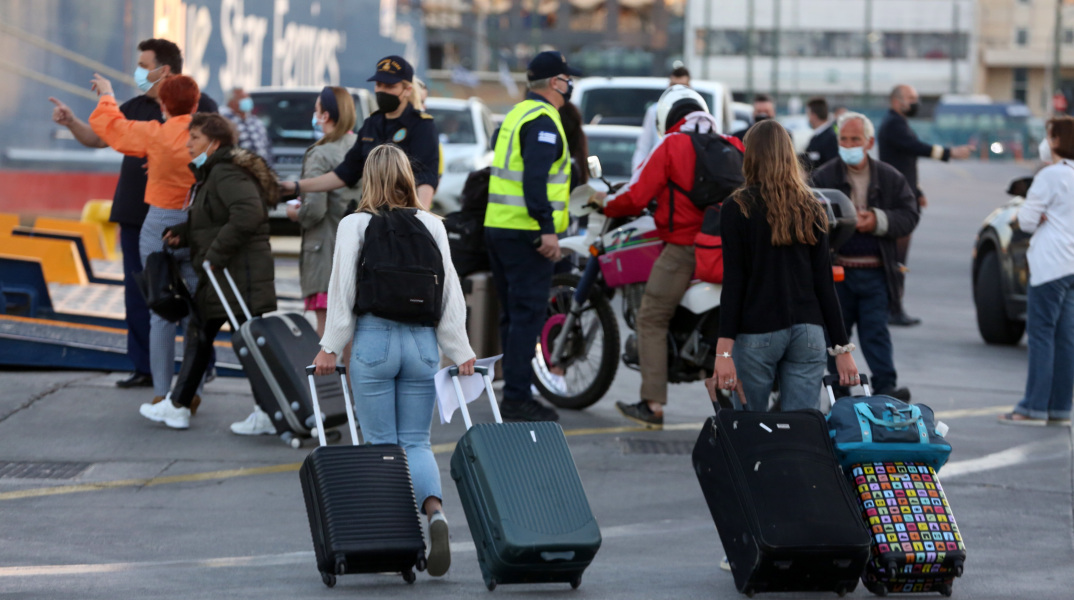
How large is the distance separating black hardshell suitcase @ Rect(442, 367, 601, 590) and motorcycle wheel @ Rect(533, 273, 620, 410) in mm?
3335

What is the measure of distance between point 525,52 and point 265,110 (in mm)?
78136

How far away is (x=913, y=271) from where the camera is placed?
17.8 meters

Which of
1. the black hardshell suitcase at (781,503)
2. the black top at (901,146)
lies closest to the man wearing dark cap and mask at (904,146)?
the black top at (901,146)

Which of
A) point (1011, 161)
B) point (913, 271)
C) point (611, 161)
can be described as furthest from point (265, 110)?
point (1011, 161)

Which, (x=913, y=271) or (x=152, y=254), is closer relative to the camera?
(x=152, y=254)

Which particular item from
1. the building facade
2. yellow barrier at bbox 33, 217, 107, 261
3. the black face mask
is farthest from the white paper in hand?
the building facade

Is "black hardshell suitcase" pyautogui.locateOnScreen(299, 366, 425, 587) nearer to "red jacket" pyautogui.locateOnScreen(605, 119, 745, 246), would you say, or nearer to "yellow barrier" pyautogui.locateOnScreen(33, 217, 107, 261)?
"red jacket" pyautogui.locateOnScreen(605, 119, 745, 246)

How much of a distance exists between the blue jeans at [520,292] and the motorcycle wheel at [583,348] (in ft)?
1.73

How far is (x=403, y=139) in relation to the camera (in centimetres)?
747

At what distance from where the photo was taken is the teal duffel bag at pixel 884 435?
5.00m

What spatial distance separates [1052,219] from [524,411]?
3327mm

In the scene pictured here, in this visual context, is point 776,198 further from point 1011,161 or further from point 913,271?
point 1011,161

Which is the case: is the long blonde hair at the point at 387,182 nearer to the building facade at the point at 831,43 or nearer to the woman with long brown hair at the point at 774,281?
the woman with long brown hair at the point at 774,281

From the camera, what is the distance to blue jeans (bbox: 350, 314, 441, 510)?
5352mm
